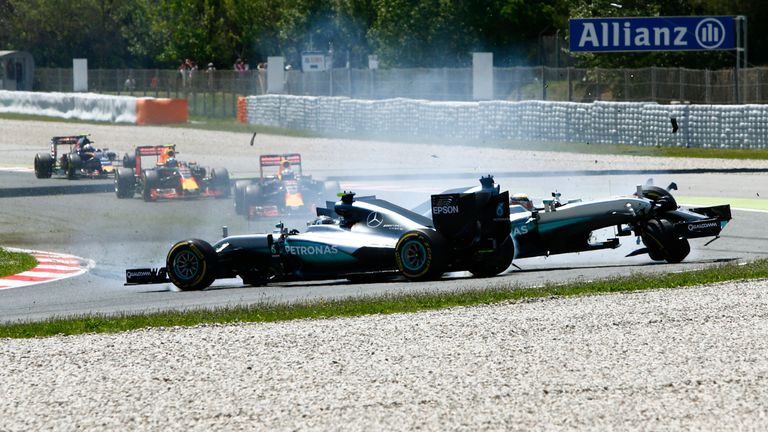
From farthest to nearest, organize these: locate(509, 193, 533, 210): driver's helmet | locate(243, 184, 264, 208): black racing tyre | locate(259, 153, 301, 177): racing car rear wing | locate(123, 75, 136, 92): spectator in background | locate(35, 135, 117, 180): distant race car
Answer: locate(123, 75, 136, 92): spectator in background, locate(35, 135, 117, 180): distant race car, locate(259, 153, 301, 177): racing car rear wing, locate(243, 184, 264, 208): black racing tyre, locate(509, 193, 533, 210): driver's helmet

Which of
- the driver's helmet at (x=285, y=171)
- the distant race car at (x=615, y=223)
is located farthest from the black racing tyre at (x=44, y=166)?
the distant race car at (x=615, y=223)

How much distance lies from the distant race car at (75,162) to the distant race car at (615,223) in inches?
673

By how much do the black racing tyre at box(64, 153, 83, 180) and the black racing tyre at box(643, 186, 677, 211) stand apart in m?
17.7

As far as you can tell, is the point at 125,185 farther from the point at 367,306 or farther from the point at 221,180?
the point at 367,306

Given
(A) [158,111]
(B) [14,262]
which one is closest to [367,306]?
(B) [14,262]

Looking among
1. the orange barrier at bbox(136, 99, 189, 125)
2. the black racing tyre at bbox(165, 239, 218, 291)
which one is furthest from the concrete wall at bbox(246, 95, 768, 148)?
the black racing tyre at bbox(165, 239, 218, 291)

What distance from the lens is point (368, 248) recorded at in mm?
14359

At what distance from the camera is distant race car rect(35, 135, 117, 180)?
29.9 metres

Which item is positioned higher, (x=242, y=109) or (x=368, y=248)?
(x=242, y=109)

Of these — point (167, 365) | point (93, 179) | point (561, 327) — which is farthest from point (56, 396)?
point (93, 179)

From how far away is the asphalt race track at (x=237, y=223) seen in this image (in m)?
14.1

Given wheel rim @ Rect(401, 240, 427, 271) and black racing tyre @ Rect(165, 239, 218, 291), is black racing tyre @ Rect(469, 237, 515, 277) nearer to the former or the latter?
wheel rim @ Rect(401, 240, 427, 271)

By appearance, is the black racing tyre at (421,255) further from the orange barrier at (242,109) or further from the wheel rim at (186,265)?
the orange barrier at (242,109)

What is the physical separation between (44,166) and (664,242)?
62.1 feet
